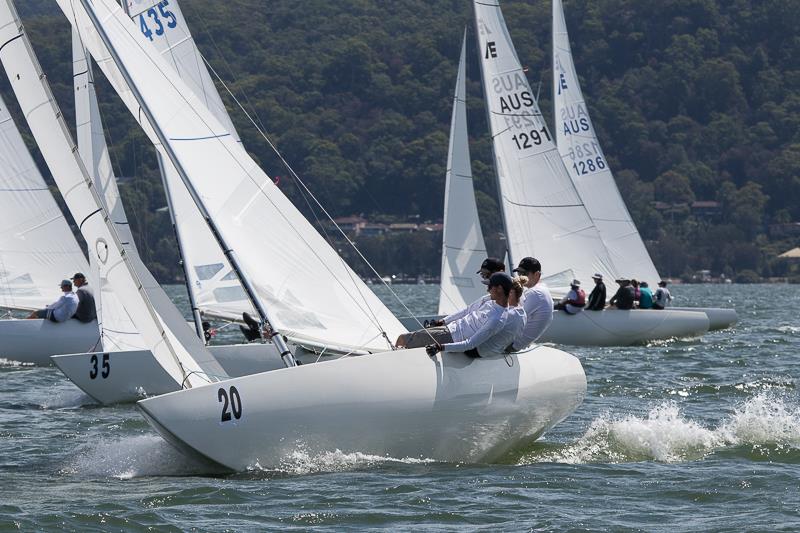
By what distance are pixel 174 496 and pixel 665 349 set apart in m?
11.9

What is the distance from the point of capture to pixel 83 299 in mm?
15383

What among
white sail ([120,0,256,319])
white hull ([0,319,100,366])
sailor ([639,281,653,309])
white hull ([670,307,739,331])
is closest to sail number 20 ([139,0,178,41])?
white sail ([120,0,256,319])

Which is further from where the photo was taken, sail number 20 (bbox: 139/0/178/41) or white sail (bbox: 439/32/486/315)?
white sail (bbox: 439/32/486/315)

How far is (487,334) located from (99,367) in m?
4.50

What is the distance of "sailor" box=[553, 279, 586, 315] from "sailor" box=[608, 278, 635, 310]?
55 centimetres

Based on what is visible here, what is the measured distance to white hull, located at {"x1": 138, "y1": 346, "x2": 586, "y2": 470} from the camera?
7.82 metres

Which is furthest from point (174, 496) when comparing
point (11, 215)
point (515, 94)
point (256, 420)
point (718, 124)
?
point (718, 124)

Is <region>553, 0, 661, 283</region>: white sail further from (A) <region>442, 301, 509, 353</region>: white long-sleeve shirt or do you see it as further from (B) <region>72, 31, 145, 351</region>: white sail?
(A) <region>442, 301, 509, 353</region>: white long-sleeve shirt

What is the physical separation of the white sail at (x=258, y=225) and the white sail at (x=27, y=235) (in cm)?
685

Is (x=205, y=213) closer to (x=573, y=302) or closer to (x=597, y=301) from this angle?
(x=573, y=302)

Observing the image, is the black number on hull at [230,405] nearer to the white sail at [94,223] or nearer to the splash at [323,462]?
the splash at [323,462]

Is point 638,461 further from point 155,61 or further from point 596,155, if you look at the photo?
point 596,155

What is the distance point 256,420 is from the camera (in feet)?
25.7

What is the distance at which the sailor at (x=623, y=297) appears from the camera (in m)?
19.5
